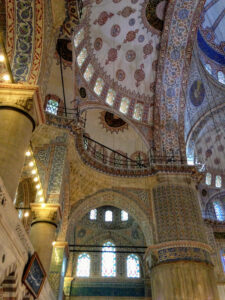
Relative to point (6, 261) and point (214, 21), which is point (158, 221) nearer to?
point (6, 261)

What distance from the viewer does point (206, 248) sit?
9.31 meters

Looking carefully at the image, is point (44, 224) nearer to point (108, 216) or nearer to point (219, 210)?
point (108, 216)

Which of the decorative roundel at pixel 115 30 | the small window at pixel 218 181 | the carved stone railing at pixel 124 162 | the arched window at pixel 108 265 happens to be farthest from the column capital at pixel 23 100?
the small window at pixel 218 181

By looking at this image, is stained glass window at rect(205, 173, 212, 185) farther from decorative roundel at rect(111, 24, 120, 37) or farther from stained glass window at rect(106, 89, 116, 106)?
decorative roundel at rect(111, 24, 120, 37)

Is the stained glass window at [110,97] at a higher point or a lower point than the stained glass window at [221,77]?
lower

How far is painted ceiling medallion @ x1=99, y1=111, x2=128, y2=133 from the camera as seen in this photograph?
12410 mm

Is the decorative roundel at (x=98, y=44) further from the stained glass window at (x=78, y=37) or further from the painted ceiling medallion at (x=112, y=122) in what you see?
the painted ceiling medallion at (x=112, y=122)

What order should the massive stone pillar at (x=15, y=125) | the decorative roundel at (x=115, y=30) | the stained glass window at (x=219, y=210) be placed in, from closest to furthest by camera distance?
the massive stone pillar at (x=15, y=125)
the decorative roundel at (x=115, y=30)
the stained glass window at (x=219, y=210)

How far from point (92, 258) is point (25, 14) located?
35.2ft

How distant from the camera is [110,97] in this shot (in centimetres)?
1254

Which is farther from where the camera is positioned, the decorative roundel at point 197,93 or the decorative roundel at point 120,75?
the decorative roundel at point 197,93

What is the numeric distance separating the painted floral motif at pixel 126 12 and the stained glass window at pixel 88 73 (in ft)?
8.45

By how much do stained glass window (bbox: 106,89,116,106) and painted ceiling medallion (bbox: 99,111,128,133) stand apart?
47 cm

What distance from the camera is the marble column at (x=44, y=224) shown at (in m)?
6.77
